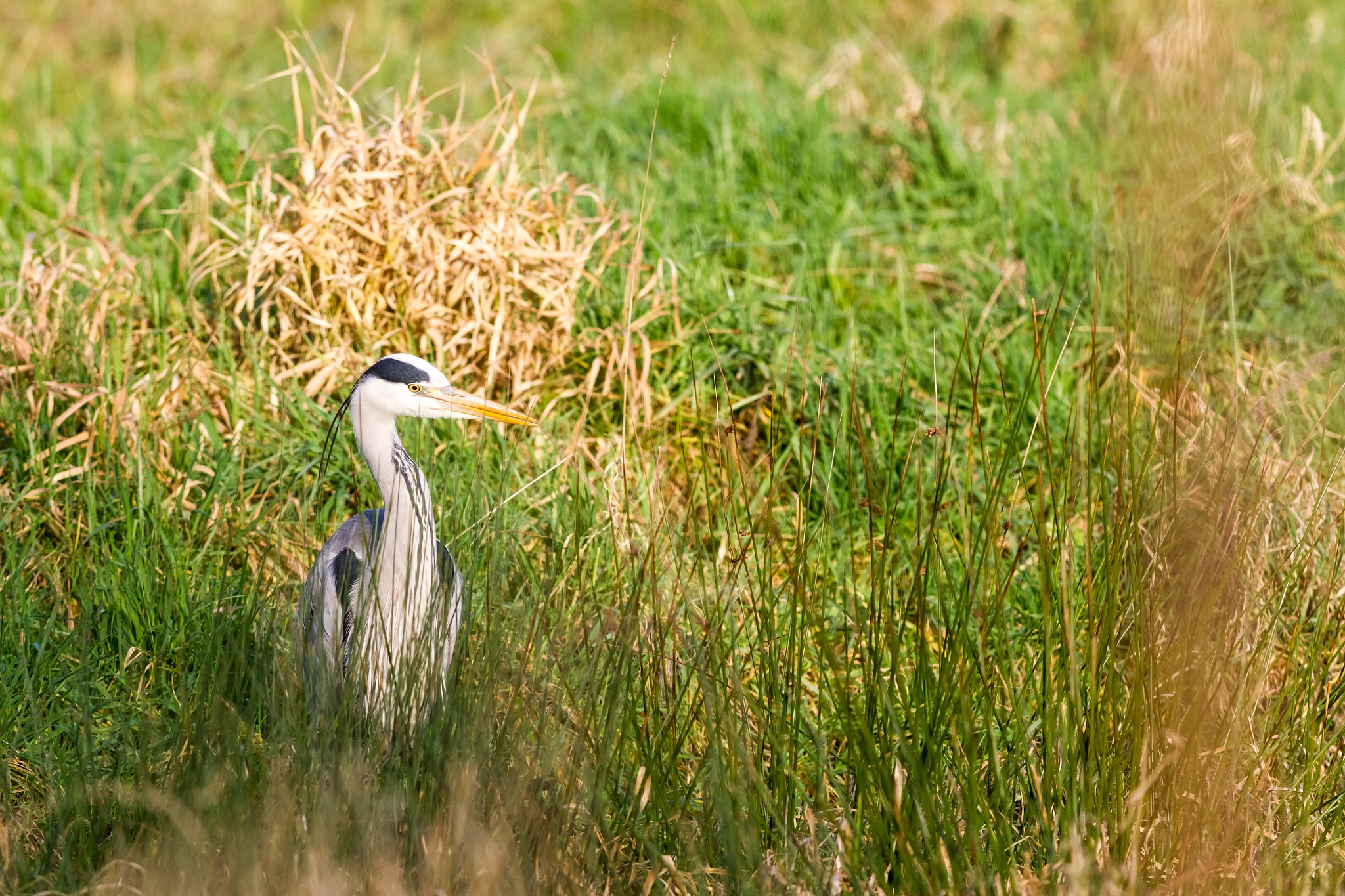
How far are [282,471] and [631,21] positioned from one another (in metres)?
4.31

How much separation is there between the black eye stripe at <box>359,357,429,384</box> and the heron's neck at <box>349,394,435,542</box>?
7 cm

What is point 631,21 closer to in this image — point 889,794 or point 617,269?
point 617,269

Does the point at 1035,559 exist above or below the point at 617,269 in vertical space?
below

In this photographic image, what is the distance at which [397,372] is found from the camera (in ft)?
9.14

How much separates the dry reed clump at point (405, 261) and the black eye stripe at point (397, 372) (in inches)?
31.2

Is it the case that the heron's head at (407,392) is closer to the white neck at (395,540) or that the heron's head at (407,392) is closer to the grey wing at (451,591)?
the white neck at (395,540)

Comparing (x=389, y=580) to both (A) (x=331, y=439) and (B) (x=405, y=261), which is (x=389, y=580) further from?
(B) (x=405, y=261)

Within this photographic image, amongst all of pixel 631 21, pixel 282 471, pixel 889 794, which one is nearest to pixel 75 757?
pixel 282 471

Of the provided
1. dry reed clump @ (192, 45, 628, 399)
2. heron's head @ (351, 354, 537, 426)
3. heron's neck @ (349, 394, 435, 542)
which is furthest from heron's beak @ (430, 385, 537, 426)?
dry reed clump @ (192, 45, 628, 399)

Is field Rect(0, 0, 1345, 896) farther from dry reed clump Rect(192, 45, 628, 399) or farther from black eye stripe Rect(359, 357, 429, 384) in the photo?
black eye stripe Rect(359, 357, 429, 384)

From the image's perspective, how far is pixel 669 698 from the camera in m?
2.49

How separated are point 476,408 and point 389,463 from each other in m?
0.23

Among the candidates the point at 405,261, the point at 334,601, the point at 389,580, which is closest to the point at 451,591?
the point at 389,580

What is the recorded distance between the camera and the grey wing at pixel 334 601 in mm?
2484
